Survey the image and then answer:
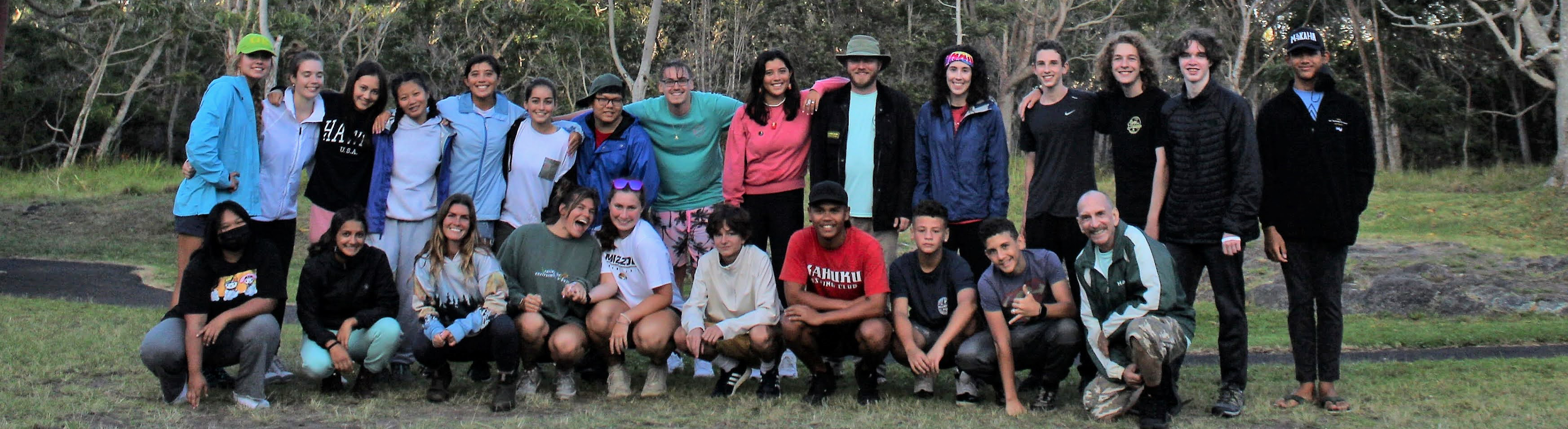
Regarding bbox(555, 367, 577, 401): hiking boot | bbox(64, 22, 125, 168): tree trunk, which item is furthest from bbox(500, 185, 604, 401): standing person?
bbox(64, 22, 125, 168): tree trunk

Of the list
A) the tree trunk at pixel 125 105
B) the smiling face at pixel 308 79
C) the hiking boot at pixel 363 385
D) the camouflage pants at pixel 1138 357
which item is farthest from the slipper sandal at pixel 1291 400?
the tree trunk at pixel 125 105

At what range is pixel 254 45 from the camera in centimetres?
626

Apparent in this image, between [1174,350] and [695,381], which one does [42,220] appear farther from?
[1174,350]

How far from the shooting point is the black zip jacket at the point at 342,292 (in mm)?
5980

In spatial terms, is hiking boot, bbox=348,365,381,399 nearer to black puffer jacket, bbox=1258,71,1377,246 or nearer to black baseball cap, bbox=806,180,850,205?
black baseball cap, bbox=806,180,850,205

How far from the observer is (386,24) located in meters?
31.6

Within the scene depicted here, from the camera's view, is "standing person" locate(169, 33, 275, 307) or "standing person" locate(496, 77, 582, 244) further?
"standing person" locate(496, 77, 582, 244)

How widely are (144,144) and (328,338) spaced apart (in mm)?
38421

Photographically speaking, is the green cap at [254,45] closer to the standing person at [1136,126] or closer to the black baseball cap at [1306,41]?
the standing person at [1136,126]

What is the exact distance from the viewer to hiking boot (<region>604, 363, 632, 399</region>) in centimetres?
621

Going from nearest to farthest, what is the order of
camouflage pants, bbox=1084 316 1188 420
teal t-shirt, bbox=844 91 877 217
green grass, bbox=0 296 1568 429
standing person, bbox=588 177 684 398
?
1. camouflage pants, bbox=1084 316 1188 420
2. green grass, bbox=0 296 1568 429
3. standing person, bbox=588 177 684 398
4. teal t-shirt, bbox=844 91 877 217

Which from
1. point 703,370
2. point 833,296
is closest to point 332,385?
point 703,370

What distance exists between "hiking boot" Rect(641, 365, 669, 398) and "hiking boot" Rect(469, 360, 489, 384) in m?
0.86

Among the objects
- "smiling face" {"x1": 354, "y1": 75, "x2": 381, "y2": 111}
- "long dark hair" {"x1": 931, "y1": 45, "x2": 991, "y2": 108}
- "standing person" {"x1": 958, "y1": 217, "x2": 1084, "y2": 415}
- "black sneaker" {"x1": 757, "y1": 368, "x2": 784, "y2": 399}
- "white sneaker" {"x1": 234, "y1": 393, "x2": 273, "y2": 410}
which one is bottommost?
"white sneaker" {"x1": 234, "y1": 393, "x2": 273, "y2": 410}
